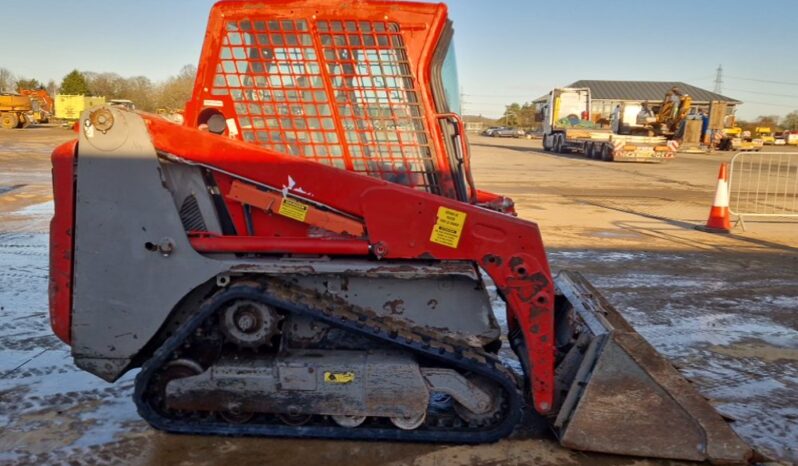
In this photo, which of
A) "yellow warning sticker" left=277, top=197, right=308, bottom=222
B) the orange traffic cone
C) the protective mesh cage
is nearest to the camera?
"yellow warning sticker" left=277, top=197, right=308, bottom=222

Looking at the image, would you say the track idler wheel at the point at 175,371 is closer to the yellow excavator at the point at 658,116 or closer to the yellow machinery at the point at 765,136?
the yellow excavator at the point at 658,116

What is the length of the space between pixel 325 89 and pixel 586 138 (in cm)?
2889

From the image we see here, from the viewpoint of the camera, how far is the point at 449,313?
3488mm

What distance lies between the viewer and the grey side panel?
3.30 metres

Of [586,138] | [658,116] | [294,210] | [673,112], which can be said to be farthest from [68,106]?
[294,210]

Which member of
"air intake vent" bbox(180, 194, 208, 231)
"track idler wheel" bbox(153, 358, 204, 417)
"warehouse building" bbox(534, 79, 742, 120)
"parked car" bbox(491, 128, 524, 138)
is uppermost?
"warehouse building" bbox(534, 79, 742, 120)

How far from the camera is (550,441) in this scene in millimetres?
3553

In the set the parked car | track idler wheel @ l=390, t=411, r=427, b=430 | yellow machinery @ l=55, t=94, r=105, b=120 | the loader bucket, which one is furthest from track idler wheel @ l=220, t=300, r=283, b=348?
the parked car

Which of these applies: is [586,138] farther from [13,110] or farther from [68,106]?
[68,106]

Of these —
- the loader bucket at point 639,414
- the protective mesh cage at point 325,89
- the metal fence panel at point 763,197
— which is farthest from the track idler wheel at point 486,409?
the metal fence panel at point 763,197

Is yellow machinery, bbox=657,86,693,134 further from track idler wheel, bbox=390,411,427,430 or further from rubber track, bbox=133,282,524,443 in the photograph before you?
track idler wheel, bbox=390,411,427,430

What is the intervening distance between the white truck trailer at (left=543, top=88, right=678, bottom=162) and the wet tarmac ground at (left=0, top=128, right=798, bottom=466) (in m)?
19.5

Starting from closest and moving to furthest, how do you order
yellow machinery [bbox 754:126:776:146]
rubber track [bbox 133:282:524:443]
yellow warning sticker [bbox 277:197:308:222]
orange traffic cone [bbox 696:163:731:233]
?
rubber track [bbox 133:282:524:443], yellow warning sticker [bbox 277:197:308:222], orange traffic cone [bbox 696:163:731:233], yellow machinery [bbox 754:126:776:146]

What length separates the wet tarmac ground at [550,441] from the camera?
335 centimetres
